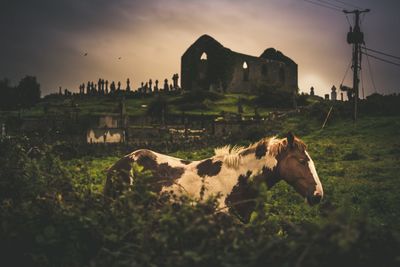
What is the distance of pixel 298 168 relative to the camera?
18.4ft

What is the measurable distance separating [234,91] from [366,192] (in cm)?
6046

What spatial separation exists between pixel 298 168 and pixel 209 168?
124 cm

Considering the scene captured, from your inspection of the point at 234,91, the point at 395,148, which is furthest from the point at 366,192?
the point at 234,91

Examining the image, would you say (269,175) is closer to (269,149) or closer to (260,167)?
(260,167)

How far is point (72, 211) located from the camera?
3086mm

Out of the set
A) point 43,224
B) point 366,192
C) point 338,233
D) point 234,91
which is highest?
point 234,91

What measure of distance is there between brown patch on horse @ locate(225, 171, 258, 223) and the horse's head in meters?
0.57

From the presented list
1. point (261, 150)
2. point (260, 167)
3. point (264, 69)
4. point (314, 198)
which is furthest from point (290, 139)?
point (264, 69)

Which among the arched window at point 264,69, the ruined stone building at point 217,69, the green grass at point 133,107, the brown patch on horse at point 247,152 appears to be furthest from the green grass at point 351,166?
the arched window at point 264,69

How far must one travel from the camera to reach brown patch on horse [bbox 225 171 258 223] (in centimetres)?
531

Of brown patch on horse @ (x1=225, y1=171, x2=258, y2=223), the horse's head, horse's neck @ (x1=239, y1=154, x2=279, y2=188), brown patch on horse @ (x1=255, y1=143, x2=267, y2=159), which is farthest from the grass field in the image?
brown patch on horse @ (x1=255, y1=143, x2=267, y2=159)

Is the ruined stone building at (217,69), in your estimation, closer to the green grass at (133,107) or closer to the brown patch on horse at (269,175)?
the green grass at (133,107)

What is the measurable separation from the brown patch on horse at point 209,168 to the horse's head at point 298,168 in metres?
0.85

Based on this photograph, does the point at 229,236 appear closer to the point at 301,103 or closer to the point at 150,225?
the point at 150,225
